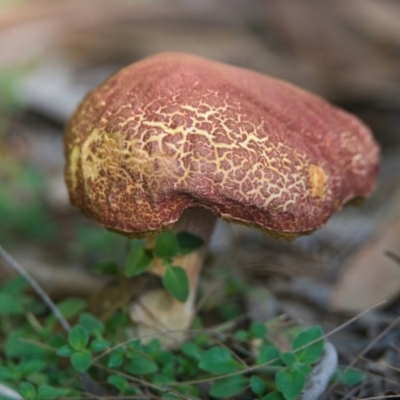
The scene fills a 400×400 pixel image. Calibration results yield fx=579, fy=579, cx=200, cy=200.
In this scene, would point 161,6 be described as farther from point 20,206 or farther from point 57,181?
point 20,206

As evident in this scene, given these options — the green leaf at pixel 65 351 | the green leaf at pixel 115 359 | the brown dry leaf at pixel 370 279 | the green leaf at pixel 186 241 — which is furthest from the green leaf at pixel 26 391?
the brown dry leaf at pixel 370 279

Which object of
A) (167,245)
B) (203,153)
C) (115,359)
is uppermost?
(203,153)

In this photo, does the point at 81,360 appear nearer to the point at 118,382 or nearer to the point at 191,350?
the point at 118,382

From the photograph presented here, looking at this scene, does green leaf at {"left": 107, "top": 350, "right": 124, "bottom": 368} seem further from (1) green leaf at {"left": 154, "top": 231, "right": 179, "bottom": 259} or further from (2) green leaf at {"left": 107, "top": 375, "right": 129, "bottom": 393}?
(1) green leaf at {"left": 154, "top": 231, "right": 179, "bottom": 259}

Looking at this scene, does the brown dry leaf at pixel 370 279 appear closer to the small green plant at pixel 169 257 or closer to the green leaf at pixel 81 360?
the small green plant at pixel 169 257

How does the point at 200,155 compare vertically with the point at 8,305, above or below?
above

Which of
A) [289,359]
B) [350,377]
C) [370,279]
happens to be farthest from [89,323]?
[370,279]

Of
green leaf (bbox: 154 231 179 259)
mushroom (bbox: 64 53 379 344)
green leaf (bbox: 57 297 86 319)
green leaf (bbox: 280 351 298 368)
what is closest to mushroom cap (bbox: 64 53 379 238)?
mushroom (bbox: 64 53 379 344)

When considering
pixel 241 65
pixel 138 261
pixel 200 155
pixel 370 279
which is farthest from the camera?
pixel 241 65
